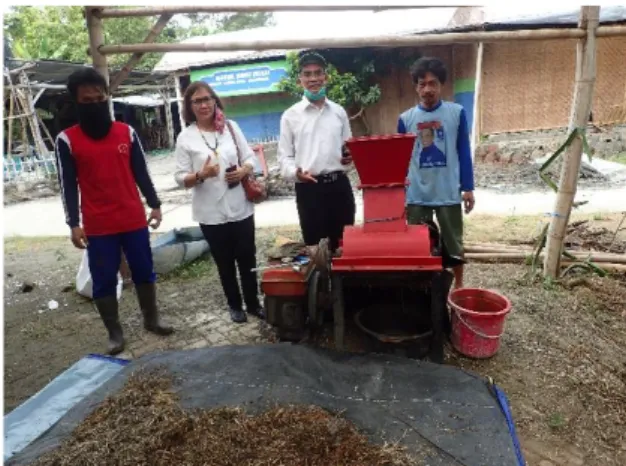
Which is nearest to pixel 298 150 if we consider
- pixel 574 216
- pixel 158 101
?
pixel 574 216

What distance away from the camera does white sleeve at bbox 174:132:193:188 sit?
3309 mm

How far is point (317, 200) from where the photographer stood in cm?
342

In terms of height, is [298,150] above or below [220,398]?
above

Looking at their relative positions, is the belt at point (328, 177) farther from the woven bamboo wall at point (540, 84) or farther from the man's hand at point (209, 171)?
the woven bamboo wall at point (540, 84)

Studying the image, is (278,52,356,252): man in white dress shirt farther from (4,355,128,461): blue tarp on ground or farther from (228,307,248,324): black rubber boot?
(4,355,128,461): blue tarp on ground

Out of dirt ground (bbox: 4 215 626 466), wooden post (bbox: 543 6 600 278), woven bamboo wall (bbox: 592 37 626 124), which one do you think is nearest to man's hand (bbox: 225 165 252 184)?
dirt ground (bbox: 4 215 626 466)

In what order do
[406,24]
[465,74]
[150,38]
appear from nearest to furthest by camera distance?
[150,38] → [465,74] → [406,24]

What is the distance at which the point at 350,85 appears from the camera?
11.3 m

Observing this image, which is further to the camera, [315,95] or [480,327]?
[315,95]

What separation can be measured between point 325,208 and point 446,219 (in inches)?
33.9

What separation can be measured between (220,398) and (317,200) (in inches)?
60.7

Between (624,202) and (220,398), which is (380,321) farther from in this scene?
(624,202)

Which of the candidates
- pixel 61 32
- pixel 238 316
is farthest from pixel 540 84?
pixel 61 32

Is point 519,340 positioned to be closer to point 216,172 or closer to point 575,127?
point 575,127
